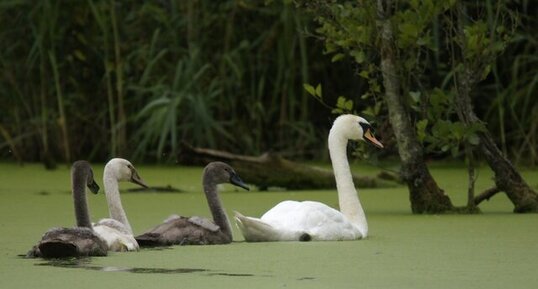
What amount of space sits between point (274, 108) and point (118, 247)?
6022 mm

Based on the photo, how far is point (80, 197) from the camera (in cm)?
673

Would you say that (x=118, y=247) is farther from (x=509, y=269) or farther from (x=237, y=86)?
(x=237, y=86)

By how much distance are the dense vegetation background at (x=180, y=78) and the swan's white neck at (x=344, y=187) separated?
13.8 ft

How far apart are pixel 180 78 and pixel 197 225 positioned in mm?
5380

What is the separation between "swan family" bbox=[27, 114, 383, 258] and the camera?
20.9ft

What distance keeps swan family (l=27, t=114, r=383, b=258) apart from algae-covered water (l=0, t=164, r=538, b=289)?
0.30 feet

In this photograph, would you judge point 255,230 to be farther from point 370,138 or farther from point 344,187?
point 370,138

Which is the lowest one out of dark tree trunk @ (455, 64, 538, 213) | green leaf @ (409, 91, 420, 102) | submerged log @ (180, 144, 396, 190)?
submerged log @ (180, 144, 396, 190)

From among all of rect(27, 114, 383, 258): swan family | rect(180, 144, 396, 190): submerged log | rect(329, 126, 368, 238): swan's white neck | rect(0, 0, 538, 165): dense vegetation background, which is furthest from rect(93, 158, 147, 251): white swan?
rect(0, 0, 538, 165): dense vegetation background

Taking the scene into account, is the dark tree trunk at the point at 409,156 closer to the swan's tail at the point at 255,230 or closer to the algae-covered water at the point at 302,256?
the algae-covered water at the point at 302,256

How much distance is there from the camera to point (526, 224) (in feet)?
26.2

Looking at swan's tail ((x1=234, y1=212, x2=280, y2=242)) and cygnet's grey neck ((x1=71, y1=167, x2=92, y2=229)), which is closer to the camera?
cygnet's grey neck ((x1=71, y1=167, x2=92, y2=229))

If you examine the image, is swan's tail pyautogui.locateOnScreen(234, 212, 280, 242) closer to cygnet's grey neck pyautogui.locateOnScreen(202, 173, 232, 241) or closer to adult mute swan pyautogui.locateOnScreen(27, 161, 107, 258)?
cygnet's grey neck pyautogui.locateOnScreen(202, 173, 232, 241)

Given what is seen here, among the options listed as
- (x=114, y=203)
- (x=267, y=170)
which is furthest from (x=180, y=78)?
(x=114, y=203)
